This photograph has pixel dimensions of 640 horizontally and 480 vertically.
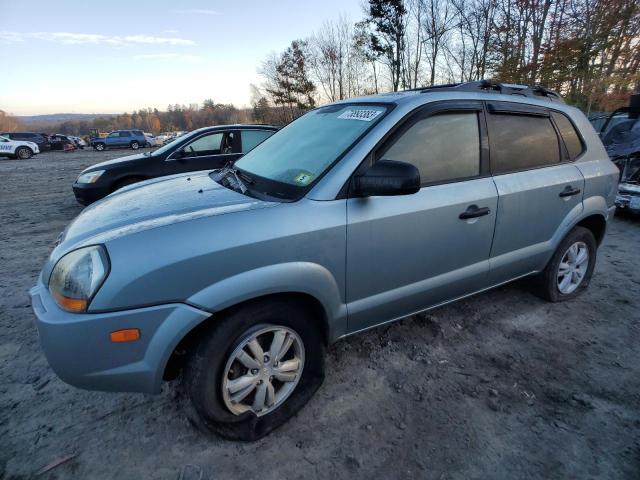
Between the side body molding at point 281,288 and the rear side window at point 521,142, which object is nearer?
the side body molding at point 281,288

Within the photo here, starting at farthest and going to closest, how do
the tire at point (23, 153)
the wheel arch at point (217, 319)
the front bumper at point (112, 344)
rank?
the tire at point (23, 153) → the wheel arch at point (217, 319) → the front bumper at point (112, 344)

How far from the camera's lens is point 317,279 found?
6.14ft

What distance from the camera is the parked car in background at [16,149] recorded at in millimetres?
21172

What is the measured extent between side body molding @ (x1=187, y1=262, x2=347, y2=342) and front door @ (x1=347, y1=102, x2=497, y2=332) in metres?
0.11

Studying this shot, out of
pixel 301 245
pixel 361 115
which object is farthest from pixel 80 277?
pixel 361 115

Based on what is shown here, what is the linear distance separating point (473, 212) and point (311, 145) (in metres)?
1.14

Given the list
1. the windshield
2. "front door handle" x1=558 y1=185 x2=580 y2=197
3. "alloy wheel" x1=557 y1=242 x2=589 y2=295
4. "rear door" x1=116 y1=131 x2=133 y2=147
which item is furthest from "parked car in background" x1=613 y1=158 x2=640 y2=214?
"rear door" x1=116 y1=131 x2=133 y2=147

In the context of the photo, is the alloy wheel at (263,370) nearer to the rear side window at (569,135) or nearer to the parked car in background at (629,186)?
the rear side window at (569,135)

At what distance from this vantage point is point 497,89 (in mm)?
2725

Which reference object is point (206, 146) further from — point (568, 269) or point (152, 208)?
point (568, 269)

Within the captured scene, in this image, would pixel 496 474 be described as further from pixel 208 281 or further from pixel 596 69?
pixel 596 69

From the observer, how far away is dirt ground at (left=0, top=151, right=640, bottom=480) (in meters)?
1.76

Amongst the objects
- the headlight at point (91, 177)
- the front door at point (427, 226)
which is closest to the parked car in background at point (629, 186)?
the front door at point (427, 226)

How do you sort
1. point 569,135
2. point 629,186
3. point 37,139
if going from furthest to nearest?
point 37,139
point 629,186
point 569,135
